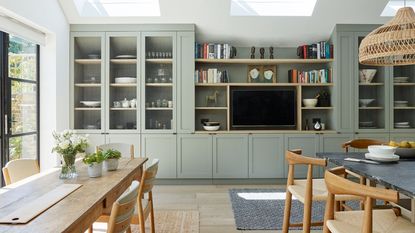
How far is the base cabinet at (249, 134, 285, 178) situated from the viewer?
4938 mm

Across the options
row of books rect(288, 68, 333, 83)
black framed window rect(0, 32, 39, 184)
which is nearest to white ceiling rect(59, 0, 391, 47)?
row of books rect(288, 68, 333, 83)

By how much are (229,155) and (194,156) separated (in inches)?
21.4

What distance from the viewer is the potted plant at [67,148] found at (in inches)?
89.5

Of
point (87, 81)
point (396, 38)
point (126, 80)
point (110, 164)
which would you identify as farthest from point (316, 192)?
point (87, 81)

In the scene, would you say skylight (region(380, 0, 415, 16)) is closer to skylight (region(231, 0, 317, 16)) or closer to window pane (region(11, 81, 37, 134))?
skylight (region(231, 0, 317, 16))

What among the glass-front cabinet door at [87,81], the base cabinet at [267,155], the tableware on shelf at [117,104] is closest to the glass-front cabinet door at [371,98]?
the base cabinet at [267,155]

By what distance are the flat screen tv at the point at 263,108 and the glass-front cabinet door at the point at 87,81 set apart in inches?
83.6

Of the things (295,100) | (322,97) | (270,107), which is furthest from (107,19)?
(322,97)

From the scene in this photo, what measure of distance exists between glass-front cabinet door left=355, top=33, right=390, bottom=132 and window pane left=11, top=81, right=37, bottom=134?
4.78 metres

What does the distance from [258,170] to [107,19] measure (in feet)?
10.8

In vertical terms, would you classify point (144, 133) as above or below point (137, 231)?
above

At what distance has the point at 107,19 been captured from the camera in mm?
4812

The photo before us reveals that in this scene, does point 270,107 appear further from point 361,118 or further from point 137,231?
point 137,231

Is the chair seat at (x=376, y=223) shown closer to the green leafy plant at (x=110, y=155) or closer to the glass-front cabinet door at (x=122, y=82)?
the green leafy plant at (x=110, y=155)
